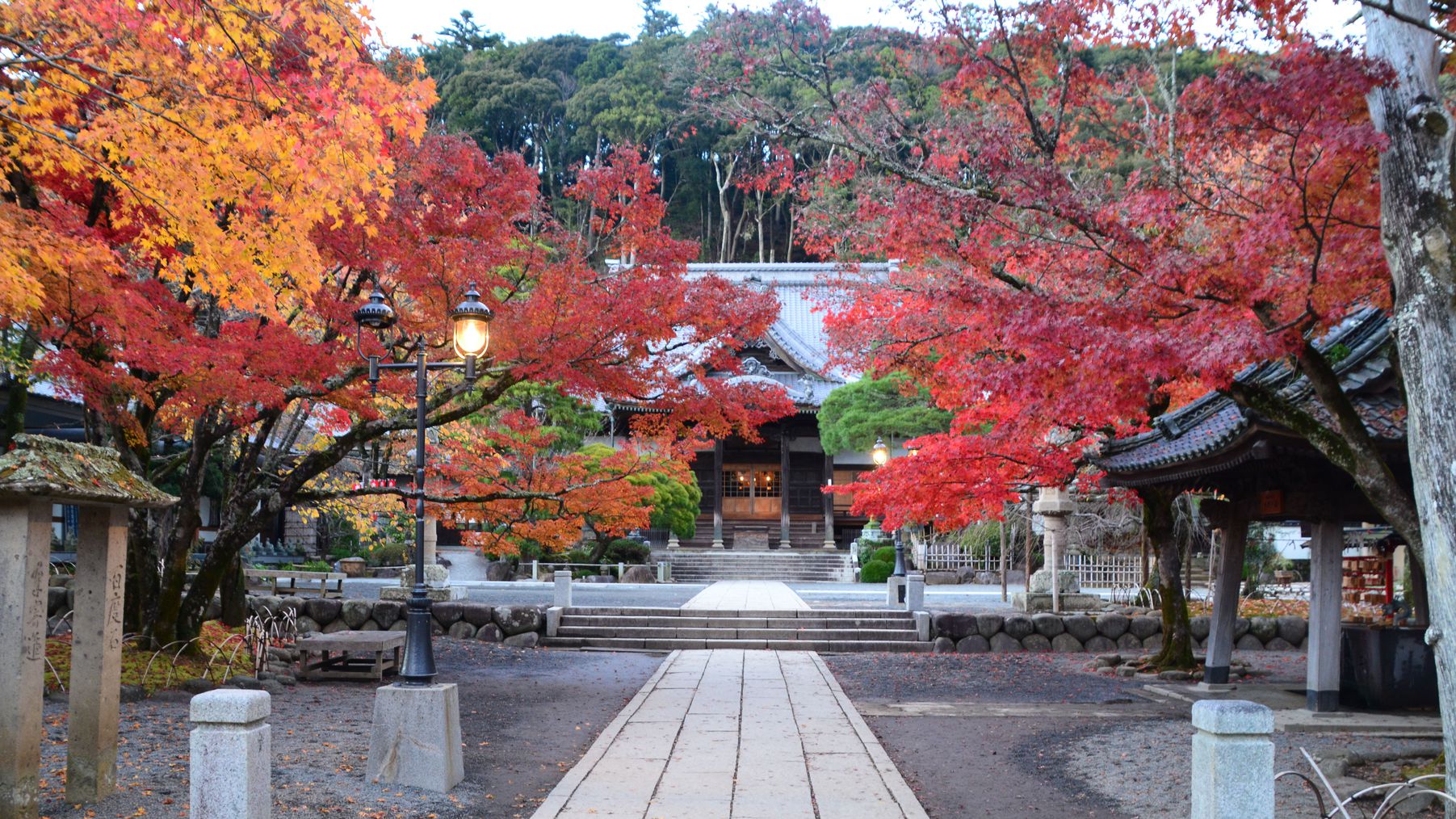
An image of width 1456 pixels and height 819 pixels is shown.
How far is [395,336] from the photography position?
12820mm

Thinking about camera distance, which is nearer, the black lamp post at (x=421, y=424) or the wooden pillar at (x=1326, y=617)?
the black lamp post at (x=421, y=424)

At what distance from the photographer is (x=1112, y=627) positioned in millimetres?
16875

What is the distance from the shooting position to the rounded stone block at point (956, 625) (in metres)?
17.0

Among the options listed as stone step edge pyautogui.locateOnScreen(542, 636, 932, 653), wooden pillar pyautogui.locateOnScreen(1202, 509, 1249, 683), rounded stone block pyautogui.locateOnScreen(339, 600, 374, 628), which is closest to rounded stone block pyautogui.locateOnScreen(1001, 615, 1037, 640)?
stone step edge pyautogui.locateOnScreen(542, 636, 932, 653)

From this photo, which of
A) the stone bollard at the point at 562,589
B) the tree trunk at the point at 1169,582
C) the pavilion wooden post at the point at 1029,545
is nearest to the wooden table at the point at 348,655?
the stone bollard at the point at 562,589

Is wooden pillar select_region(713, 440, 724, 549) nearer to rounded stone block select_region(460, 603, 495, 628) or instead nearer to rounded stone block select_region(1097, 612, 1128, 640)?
rounded stone block select_region(460, 603, 495, 628)

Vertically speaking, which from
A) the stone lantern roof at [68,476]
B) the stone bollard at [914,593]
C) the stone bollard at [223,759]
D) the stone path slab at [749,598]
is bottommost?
the stone path slab at [749,598]

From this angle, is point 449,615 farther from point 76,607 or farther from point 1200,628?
point 1200,628

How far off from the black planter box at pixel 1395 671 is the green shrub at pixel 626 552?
69.5 feet

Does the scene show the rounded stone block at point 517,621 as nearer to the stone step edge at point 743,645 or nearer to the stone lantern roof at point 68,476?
the stone step edge at point 743,645

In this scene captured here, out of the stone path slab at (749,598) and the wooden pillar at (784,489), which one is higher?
the wooden pillar at (784,489)

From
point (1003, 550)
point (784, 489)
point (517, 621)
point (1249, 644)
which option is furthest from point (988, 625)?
point (784, 489)

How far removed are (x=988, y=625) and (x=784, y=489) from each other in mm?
17083

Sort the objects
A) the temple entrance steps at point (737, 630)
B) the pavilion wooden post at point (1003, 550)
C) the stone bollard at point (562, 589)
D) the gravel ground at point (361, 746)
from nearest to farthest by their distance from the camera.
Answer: the gravel ground at point (361, 746)
the temple entrance steps at point (737, 630)
the stone bollard at point (562, 589)
the pavilion wooden post at point (1003, 550)
